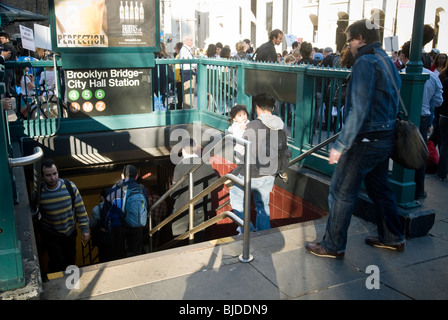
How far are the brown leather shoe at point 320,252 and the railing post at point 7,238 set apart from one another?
7.42 ft

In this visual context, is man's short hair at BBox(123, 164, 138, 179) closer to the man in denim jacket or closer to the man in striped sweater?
the man in striped sweater

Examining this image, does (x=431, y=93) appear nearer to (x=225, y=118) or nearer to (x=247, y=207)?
(x=247, y=207)

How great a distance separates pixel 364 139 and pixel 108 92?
5.07 metres

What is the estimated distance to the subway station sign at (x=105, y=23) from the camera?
680cm

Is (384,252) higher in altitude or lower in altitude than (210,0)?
lower

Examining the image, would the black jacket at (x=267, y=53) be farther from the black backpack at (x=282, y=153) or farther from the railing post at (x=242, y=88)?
the black backpack at (x=282, y=153)

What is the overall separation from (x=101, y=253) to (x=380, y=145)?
4.46 m

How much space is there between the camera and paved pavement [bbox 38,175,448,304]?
317 cm

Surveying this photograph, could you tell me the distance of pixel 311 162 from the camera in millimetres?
5512

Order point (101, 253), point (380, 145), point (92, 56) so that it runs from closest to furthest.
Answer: point (380, 145)
point (101, 253)
point (92, 56)

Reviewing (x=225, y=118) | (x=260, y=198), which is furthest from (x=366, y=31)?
(x=225, y=118)

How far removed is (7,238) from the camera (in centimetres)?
296
